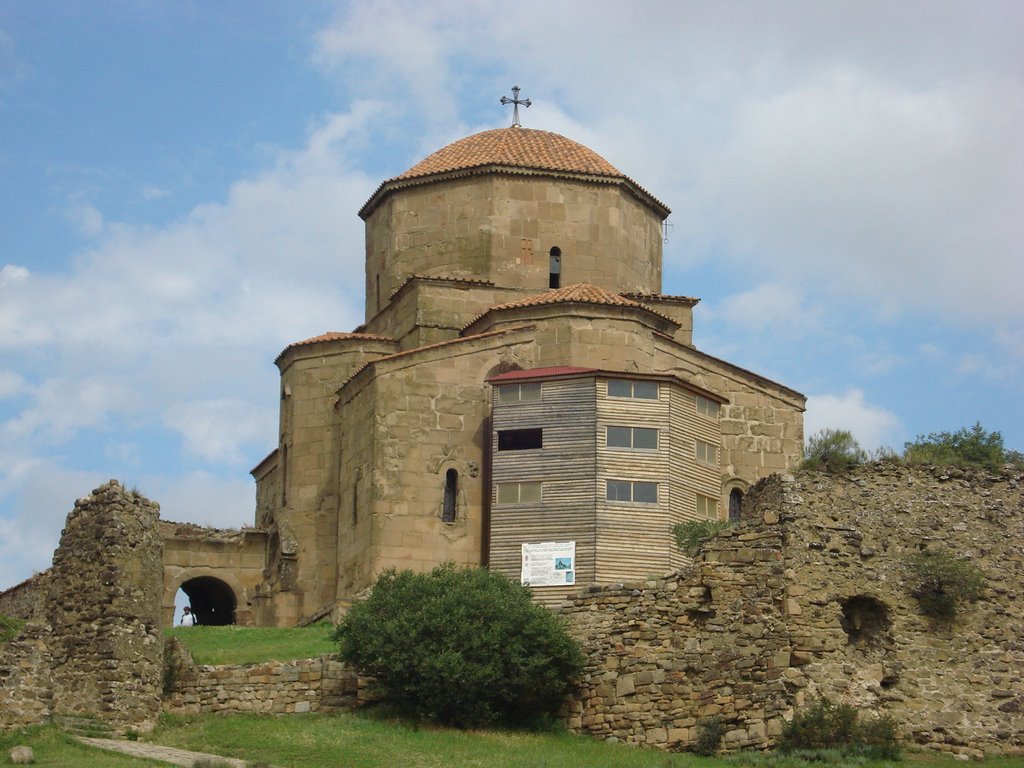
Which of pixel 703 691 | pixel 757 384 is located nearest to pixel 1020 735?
pixel 703 691

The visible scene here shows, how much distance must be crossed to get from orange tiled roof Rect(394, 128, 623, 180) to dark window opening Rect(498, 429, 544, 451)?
9.07m

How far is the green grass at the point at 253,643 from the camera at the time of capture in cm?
3102

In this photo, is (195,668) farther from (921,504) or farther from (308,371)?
(308,371)

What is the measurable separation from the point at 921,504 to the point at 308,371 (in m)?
22.5

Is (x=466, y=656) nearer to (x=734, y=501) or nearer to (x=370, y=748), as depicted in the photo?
(x=370, y=748)

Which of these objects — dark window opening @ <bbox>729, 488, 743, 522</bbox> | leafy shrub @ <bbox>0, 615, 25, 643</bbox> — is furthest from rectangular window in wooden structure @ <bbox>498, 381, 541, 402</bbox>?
leafy shrub @ <bbox>0, 615, 25, 643</bbox>

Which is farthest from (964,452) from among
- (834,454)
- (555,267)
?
(555,267)

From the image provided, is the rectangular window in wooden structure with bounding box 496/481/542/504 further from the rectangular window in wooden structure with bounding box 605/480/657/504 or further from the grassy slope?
the grassy slope

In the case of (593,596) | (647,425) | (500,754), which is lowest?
(500,754)

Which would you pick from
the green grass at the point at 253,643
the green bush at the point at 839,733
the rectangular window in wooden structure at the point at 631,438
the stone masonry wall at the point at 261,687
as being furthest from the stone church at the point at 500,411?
the green bush at the point at 839,733

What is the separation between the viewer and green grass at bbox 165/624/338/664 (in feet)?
102

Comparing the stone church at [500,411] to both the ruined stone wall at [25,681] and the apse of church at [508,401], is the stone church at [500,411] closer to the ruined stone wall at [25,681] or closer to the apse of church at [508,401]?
the apse of church at [508,401]

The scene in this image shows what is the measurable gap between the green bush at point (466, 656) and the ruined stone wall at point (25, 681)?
4477mm

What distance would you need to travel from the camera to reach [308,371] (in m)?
45.5
